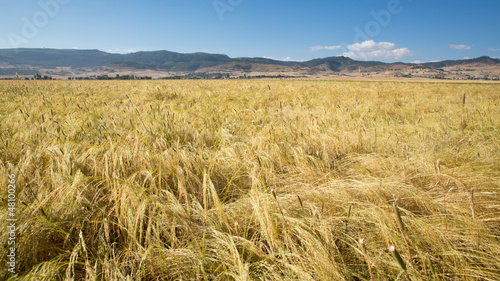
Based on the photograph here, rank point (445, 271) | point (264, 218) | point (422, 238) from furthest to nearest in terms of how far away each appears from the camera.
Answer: point (264, 218)
point (422, 238)
point (445, 271)

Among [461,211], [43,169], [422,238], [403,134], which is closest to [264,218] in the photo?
[422,238]

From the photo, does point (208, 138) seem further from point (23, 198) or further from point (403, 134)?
point (403, 134)

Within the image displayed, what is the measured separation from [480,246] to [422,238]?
29 centimetres

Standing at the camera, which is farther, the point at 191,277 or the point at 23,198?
the point at 23,198

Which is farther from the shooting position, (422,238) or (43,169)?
(43,169)

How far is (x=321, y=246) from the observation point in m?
1.21

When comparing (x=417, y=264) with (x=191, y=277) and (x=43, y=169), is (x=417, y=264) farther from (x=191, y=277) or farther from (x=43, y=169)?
(x=43, y=169)

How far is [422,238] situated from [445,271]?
0.20 m

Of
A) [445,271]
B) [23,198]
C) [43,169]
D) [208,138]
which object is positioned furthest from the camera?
[208,138]

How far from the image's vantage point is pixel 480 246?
1.25m

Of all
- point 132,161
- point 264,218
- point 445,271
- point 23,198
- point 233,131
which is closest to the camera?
point 445,271

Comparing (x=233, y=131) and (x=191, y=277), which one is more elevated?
(x=233, y=131)

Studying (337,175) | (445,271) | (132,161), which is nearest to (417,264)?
(445,271)

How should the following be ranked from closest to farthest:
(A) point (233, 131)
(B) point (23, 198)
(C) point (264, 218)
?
1. (C) point (264, 218)
2. (B) point (23, 198)
3. (A) point (233, 131)
